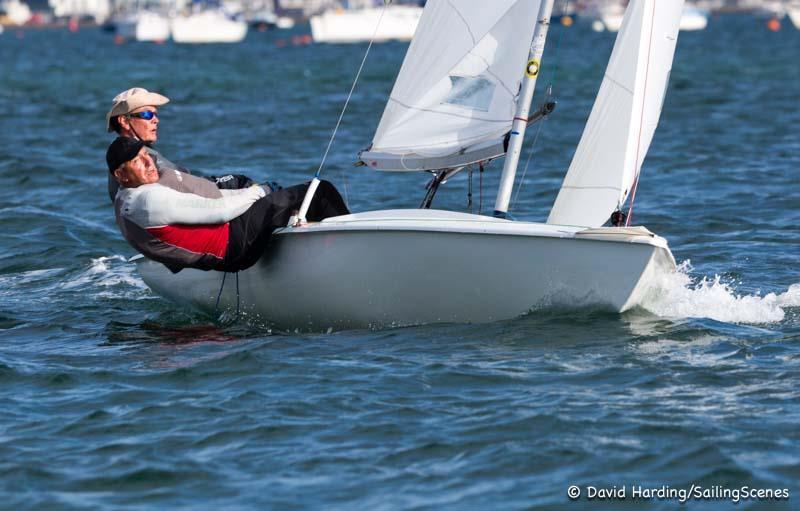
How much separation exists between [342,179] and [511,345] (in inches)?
307

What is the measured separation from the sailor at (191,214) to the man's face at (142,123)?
26 cm

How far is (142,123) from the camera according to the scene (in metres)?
7.61

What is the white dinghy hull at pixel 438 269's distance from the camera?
6.77 meters

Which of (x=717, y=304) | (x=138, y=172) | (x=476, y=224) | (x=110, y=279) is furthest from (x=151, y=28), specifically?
(x=476, y=224)

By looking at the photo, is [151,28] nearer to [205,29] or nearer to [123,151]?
[205,29]

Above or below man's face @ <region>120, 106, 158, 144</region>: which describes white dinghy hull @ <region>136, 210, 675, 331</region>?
below

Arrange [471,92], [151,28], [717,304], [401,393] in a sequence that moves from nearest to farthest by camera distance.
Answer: [401,393] < [717,304] < [471,92] < [151,28]

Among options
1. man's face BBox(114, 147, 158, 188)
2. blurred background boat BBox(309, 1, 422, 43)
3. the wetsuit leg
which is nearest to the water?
the wetsuit leg

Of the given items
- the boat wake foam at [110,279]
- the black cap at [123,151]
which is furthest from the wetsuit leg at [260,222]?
the boat wake foam at [110,279]

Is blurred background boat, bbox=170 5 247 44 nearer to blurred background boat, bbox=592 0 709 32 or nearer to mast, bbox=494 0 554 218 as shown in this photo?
blurred background boat, bbox=592 0 709 32

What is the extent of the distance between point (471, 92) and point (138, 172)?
2.03 metres

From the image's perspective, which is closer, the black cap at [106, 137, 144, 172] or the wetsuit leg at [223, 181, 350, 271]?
the black cap at [106, 137, 144, 172]
